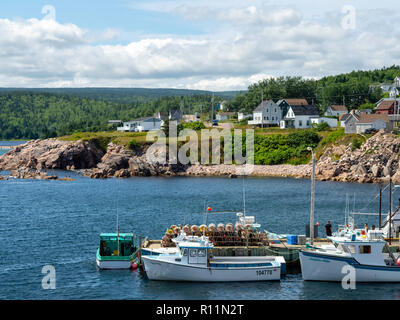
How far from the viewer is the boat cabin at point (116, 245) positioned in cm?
3909

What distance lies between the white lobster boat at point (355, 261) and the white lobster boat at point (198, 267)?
7.49 ft

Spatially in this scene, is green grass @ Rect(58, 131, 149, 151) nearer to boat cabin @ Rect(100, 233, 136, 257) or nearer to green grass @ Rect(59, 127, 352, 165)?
green grass @ Rect(59, 127, 352, 165)

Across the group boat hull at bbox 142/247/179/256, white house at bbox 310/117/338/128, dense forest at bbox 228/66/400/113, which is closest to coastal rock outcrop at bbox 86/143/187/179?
white house at bbox 310/117/338/128

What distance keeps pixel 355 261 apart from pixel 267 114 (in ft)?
304

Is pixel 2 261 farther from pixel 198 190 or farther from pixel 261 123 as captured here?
pixel 261 123

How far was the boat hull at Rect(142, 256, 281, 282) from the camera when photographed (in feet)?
112

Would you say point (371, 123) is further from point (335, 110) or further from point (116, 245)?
point (116, 245)

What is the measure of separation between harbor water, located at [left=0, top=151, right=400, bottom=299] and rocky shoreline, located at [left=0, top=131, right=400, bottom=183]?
499cm

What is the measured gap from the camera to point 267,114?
125 metres

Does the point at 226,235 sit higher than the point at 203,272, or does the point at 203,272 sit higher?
the point at 226,235

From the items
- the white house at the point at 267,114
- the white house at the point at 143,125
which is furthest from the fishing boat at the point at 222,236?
the white house at the point at 143,125

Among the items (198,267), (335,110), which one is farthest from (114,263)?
(335,110)
